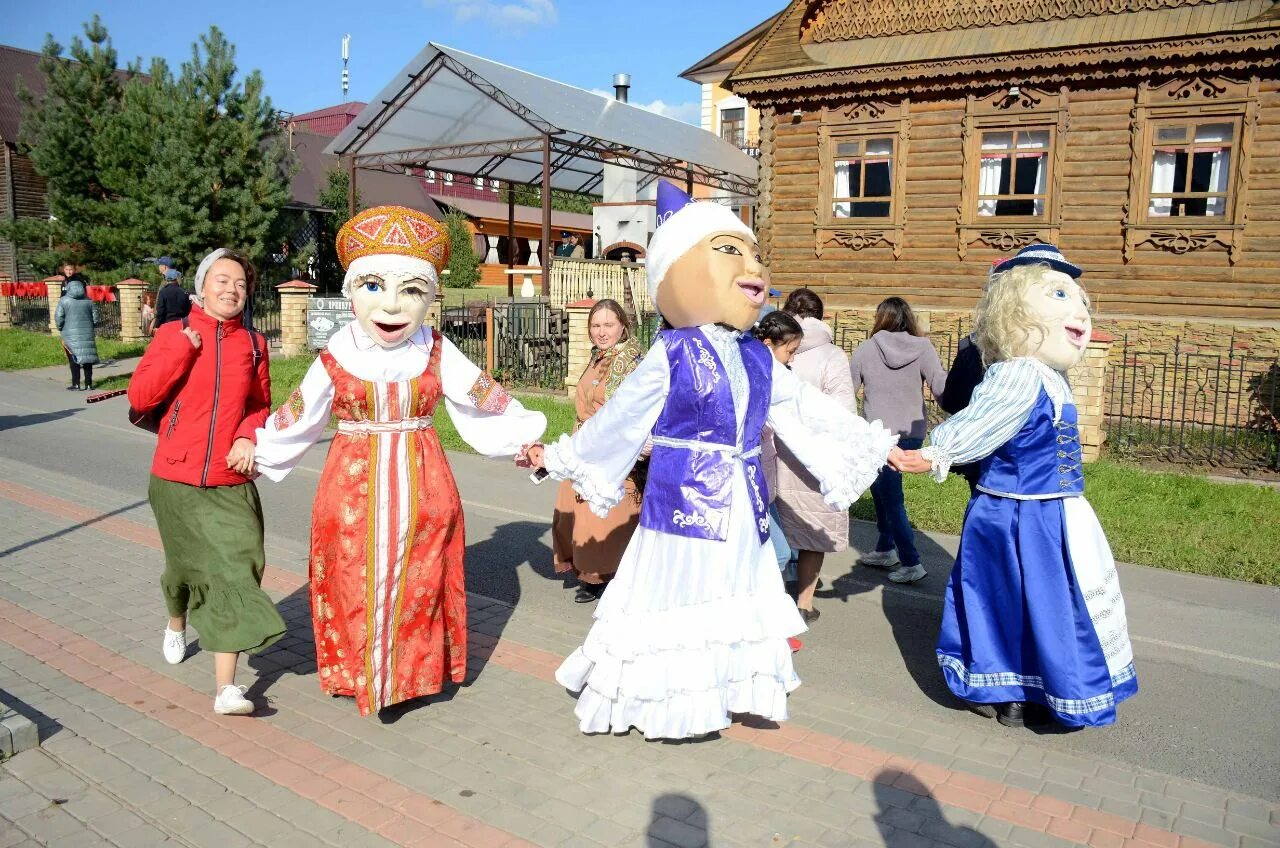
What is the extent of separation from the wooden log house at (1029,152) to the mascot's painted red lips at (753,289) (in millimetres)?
12307

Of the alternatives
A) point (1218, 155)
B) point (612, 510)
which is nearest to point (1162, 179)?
point (1218, 155)

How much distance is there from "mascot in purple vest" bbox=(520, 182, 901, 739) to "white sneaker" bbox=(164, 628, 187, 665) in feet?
6.91

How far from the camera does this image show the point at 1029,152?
1555 cm

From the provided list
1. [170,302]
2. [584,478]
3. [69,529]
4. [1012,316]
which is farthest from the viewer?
[170,302]

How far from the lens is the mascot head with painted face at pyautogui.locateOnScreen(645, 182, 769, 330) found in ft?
13.8

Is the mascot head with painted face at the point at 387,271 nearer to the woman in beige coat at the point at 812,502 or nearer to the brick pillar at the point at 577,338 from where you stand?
the woman in beige coat at the point at 812,502

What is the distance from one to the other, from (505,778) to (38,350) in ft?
71.3

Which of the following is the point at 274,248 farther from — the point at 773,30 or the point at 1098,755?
the point at 1098,755

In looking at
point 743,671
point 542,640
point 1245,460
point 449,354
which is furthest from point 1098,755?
point 1245,460

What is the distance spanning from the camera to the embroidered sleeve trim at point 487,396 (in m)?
4.64

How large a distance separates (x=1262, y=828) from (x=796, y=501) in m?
2.74

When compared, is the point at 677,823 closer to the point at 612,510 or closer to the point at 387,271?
the point at 387,271

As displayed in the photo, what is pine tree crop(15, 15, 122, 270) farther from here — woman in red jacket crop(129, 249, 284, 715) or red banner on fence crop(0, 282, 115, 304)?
woman in red jacket crop(129, 249, 284, 715)

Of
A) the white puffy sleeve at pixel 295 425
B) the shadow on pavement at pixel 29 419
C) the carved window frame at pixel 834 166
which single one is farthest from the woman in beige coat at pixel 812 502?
the shadow on pavement at pixel 29 419
